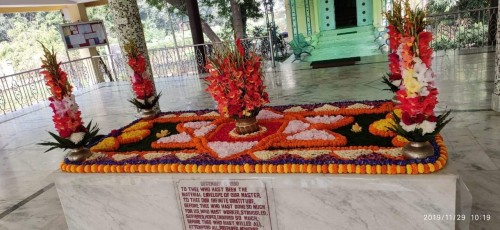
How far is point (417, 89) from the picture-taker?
1.78 metres

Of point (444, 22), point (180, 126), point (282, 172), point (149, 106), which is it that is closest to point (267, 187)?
point (282, 172)

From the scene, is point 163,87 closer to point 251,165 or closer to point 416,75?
point 251,165

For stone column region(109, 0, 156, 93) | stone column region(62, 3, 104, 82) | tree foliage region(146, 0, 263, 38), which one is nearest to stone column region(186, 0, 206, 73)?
tree foliage region(146, 0, 263, 38)

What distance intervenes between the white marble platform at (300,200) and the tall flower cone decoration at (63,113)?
20 centimetres

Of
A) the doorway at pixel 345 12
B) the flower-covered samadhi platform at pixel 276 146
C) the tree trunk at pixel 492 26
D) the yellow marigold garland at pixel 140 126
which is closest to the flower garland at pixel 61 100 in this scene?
the flower-covered samadhi platform at pixel 276 146

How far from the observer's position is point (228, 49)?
7.85 feet

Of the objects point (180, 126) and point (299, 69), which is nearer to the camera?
point (180, 126)

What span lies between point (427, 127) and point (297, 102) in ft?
12.0

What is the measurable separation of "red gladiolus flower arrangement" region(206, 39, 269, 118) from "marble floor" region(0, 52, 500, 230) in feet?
4.05

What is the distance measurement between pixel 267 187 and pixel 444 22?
10019 mm

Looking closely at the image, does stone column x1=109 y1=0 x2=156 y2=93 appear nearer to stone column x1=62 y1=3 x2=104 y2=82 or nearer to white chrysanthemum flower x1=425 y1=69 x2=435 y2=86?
white chrysanthemum flower x1=425 y1=69 x2=435 y2=86

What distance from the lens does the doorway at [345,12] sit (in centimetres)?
1847

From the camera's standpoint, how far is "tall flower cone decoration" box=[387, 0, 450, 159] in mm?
1747

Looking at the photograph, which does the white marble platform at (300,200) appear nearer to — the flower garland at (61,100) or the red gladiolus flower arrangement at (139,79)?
the flower garland at (61,100)
